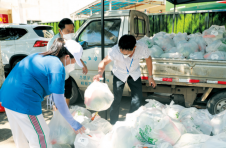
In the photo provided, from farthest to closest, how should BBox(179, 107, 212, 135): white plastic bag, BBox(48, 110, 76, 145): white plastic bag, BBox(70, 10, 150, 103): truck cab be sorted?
BBox(70, 10, 150, 103): truck cab → BBox(179, 107, 212, 135): white plastic bag → BBox(48, 110, 76, 145): white plastic bag

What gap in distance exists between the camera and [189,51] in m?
3.78

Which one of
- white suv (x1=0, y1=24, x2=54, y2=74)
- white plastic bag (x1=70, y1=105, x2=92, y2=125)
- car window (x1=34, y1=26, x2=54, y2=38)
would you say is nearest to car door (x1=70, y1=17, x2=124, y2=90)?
white plastic bag (x1=70, y1=105, x2=92, y2=125)

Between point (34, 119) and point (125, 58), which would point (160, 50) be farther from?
point (34, 119)

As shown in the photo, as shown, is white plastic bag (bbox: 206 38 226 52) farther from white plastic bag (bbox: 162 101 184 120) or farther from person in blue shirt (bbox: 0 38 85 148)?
person in blue shirt (bbox: 0 38 85 148)

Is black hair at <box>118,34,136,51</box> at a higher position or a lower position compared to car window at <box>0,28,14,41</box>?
lower

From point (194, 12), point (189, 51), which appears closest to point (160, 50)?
point (189, 51)

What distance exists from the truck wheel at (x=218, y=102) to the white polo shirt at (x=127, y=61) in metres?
1.50

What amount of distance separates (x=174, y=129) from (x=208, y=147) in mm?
390

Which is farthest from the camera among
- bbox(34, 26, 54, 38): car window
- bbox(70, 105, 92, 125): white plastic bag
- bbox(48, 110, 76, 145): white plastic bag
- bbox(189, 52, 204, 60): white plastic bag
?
bbox(34, 26, 54, 38): car window

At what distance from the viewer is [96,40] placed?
4117mm

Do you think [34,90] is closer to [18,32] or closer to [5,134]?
[5,134]

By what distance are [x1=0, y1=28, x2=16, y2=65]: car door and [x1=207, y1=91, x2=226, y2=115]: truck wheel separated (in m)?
6.44

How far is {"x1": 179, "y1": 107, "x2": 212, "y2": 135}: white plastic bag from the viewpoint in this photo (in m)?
2.47

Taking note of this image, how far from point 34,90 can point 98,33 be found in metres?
2.66
